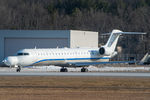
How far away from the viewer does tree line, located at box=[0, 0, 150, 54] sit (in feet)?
330

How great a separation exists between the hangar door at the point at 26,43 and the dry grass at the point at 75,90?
32.1m

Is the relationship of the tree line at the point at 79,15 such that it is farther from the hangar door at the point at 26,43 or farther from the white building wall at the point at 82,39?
the hangar door at the point at 26,43

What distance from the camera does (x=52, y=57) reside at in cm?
5031

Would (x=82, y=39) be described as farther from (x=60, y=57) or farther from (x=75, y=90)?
(x=75, y=90)

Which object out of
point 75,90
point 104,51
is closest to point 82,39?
point 104,51

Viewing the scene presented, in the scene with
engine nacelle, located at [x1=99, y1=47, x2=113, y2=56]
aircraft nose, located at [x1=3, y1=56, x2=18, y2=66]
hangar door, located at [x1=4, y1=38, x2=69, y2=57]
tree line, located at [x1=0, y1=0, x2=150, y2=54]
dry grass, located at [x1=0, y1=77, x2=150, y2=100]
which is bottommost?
dry grass, located at [x1=0, y1=77, x2=150, y2=100]

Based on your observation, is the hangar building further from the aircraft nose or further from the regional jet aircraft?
the aircraft nose

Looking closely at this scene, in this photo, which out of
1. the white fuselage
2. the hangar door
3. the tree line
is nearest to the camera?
the white fuselage

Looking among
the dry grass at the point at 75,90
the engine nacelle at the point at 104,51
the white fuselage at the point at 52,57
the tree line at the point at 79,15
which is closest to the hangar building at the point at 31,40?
the engine nacelle at the point at 104,51

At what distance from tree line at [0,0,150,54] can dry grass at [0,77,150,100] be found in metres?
58.4

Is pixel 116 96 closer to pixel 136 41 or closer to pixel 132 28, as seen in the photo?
pixel 136 41

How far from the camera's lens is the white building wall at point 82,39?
6688cm

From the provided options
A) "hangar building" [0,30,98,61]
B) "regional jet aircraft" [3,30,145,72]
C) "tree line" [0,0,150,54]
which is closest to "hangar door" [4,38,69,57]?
"hangar building" [0,30,98,61]

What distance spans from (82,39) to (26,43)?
29.7 feet
